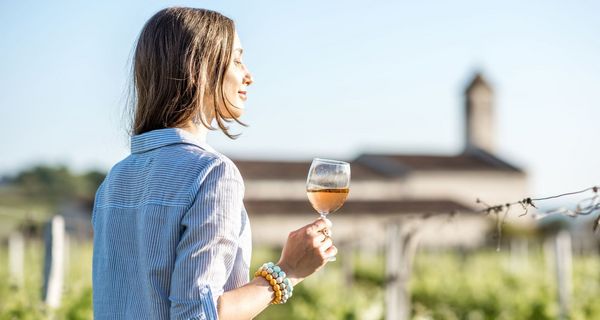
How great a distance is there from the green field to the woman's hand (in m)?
3.34

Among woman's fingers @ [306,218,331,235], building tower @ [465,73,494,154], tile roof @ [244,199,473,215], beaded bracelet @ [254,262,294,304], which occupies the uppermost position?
building tower @ [465,73,494,154]

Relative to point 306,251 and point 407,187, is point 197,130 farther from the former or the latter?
point 407,187

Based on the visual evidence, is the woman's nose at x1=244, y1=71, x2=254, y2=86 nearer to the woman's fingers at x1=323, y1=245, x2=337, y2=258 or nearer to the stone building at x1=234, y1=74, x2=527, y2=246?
the woman's fingers at x1=323, y1=245, x2=337, y2=258

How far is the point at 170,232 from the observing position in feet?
4.69

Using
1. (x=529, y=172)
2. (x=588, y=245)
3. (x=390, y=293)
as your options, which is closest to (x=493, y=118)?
(x=529, y=172)

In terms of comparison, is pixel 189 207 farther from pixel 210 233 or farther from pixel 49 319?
pixel 49 319

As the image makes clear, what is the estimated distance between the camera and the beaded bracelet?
1.49 m

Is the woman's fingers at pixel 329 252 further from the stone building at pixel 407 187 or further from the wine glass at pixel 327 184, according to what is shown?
the stone building at pixel 407 187

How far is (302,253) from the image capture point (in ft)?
4.96

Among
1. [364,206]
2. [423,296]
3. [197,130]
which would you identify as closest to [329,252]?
[197,130]

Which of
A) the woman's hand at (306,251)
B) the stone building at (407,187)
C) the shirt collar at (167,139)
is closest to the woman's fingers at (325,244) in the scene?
the woman's hand at (306,251)

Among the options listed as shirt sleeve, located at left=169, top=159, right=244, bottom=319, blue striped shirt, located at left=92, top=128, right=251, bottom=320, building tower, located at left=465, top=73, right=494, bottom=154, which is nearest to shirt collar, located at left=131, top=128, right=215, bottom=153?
blue striped shirt, located at left=92, top=128, right=251, bottom=320

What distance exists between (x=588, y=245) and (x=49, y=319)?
27041 mm

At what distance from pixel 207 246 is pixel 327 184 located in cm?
40
